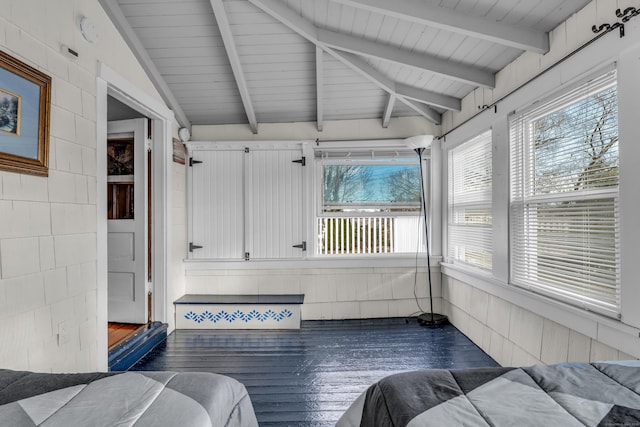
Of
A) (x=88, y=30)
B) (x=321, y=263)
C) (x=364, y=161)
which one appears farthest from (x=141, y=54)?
(x=321, y=263)

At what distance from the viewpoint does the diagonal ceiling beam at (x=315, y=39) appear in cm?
252

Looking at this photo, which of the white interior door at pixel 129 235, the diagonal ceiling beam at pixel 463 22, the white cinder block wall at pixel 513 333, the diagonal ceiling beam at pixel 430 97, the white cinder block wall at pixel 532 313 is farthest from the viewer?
the diagonal ceiling beam at pixel 430 97

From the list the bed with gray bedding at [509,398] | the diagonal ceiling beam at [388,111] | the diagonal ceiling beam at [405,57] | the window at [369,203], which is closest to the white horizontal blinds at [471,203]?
the window at [369,203]

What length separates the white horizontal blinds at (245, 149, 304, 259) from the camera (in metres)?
3.90

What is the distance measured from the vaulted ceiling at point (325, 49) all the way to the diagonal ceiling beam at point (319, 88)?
0.01m

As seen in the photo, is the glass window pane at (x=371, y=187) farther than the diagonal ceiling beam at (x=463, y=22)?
Yes

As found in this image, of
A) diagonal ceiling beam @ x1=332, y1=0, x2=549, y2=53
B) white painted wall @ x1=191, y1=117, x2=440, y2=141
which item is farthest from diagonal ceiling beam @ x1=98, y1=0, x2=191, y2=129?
diagonal ceiling beam @ x1=332, y1=0, x2=549, y2=53

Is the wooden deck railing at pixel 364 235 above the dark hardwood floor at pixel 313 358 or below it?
above

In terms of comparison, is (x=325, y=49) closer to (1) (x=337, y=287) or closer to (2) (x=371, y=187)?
(2) (x=371, y=187)

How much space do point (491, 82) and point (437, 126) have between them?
1145 mm

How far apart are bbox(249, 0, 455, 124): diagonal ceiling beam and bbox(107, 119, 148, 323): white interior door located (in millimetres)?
1729

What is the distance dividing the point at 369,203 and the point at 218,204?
1.81 metres

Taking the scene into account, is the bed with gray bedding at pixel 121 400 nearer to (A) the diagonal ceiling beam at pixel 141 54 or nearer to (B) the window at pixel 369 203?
(A) the diagonal ceiling beam at pixel 141 54

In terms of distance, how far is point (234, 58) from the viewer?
2.98 m
